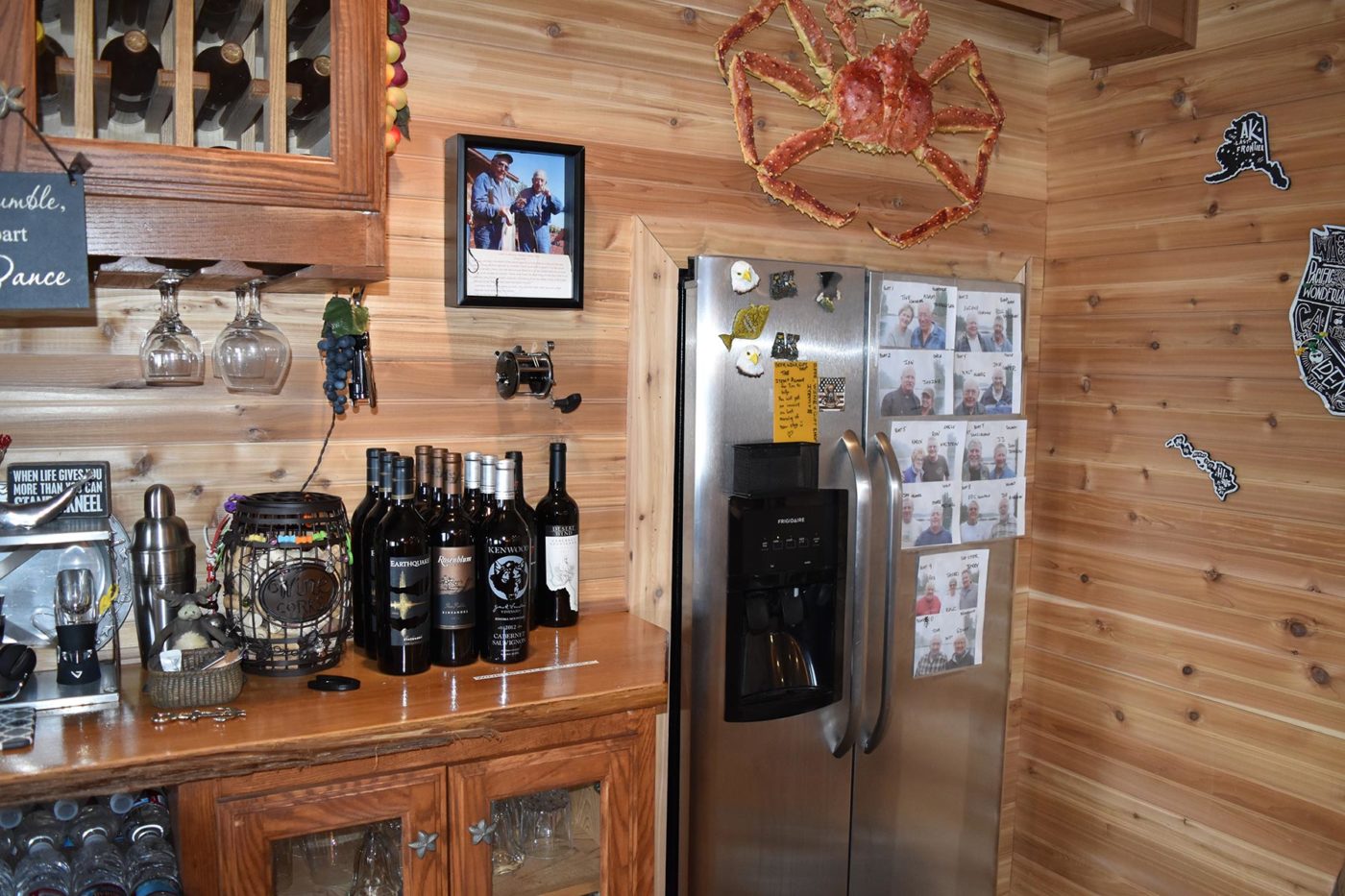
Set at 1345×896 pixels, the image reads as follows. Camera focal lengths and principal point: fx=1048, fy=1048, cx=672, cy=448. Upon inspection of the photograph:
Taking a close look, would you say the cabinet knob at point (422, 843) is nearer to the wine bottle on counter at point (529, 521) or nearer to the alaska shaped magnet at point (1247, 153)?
the wine bottle on counter at point (529, 521)

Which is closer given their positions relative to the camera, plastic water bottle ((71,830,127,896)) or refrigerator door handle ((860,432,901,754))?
→ plastic water bottle ((71,830,127,896))

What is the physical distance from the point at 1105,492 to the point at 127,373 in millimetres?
2409

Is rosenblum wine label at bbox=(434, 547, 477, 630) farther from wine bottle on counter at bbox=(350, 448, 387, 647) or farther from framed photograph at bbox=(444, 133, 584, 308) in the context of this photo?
framed photograph at bbox=(444, 133, 584, 308)

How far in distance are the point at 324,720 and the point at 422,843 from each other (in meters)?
0.26

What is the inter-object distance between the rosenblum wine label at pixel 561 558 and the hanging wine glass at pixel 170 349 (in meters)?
0.75

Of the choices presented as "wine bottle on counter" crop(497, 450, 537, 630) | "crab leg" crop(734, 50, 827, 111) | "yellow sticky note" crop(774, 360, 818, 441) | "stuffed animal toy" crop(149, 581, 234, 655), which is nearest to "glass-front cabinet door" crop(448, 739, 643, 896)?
"wine bottle on counter" crop(497, 450, 537, 630)

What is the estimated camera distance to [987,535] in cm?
289

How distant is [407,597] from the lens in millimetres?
1818

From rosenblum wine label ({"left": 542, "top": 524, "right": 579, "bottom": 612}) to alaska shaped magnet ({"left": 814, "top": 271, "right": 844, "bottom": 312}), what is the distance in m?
0.81

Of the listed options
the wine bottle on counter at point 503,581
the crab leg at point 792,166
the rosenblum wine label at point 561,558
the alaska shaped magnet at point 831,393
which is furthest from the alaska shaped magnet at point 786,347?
the wine bottle on counter at point 503,581

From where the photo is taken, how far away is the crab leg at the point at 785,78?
2482 millimetres

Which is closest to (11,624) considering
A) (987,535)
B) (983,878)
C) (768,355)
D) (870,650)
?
(768,355)

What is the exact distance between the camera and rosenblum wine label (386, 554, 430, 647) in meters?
1.81

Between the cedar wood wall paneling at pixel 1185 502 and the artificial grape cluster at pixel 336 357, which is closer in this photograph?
the artificial grape cluster at pixel 336 357
